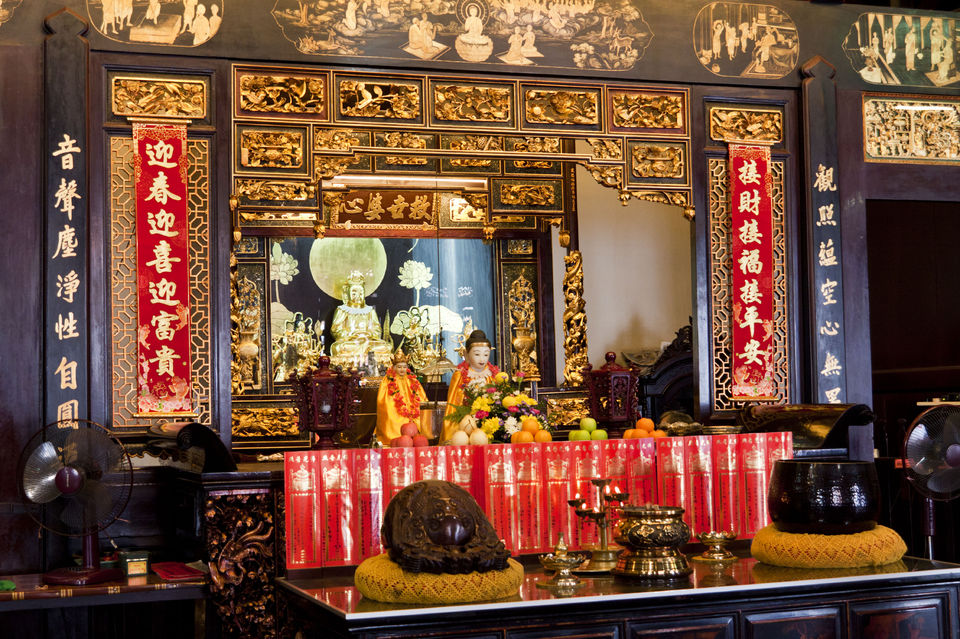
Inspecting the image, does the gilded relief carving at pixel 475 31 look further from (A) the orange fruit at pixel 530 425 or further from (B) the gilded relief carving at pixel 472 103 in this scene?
(A) the orange fruit at pixel 530 425

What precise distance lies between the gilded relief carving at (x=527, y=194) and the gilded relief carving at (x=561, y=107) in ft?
9.19

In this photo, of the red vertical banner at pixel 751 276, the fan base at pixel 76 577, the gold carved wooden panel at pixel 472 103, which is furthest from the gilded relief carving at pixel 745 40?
the fan base at pixel 76 577

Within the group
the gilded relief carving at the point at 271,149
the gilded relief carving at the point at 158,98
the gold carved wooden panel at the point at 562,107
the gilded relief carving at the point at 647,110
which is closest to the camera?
the gilded relief carving at the point at 158,98

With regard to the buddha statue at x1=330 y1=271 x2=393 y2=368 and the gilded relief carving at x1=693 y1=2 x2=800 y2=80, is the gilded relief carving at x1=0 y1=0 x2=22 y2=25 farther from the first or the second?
the buddha statue at x1=330 y1=271 x2=393 y2=368

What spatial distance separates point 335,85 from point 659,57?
178cm

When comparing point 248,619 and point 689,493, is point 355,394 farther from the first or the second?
point 689,493

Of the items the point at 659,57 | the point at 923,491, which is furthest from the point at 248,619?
the point at 659,57

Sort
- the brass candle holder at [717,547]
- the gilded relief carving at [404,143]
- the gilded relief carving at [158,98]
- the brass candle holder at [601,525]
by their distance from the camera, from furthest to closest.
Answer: the gilded relief carving at [404,143], the gilded relief carving at [158,98], the brass candle holder at [717,547], the brass candle holder at [601,525]

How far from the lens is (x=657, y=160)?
233 inches

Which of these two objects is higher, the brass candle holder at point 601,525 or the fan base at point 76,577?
the brass candle holder at point 601,525

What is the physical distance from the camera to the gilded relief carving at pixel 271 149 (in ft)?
17.5

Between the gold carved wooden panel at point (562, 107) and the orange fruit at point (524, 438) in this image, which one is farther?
the gold carved wooden panel at point (562, 107)

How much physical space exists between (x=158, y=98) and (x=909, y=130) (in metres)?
4.19

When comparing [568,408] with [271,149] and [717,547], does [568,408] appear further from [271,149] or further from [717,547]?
[717,547]
